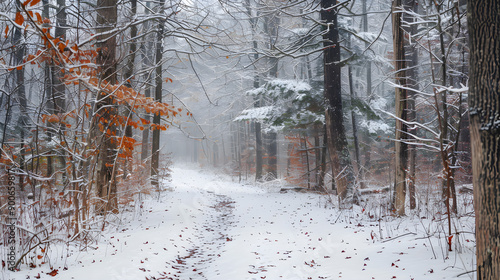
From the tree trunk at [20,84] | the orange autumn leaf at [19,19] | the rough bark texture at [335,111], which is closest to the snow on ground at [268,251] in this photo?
the rough bark texture at [335,111]

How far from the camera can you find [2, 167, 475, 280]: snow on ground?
13.4ft

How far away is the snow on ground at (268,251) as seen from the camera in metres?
4.07

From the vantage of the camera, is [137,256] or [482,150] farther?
[137,256]

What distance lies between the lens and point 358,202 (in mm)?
9531

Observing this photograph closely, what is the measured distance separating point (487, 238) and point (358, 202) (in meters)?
7.52

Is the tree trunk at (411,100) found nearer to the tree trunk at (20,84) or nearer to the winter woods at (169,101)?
the winter woods at (169,101)

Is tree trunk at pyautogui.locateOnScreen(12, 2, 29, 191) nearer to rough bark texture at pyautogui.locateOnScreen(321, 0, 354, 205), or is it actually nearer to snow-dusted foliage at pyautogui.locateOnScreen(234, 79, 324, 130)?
rough bark texture at pyautogui.locateOnScreen(321, 0, 354, 205)

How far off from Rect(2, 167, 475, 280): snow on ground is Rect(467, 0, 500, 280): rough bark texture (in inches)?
49.0

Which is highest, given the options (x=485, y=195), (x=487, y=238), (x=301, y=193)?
(x=485, y=195)

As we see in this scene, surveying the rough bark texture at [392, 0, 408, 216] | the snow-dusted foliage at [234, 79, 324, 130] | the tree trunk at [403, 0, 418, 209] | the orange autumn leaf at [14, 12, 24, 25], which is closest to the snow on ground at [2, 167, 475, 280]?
the rough bark texture at [392, 0, 408, 216]

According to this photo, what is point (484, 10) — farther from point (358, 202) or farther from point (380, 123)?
point (380, 123)

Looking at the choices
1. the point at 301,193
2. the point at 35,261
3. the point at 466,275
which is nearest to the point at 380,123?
the point at 301,193

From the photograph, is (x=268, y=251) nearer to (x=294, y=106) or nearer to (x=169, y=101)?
(x=169, y=101)

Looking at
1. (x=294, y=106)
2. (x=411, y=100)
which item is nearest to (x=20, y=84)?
(x=411, y=100)
